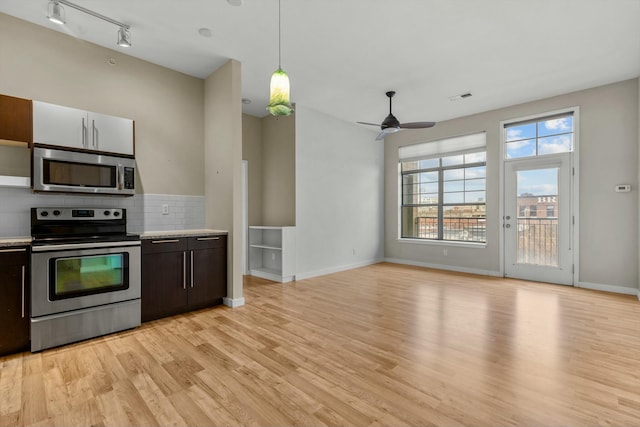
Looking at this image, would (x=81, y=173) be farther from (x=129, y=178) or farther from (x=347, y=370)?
(x=347, y=370)

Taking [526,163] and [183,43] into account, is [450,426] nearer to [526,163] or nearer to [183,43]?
[183,43]

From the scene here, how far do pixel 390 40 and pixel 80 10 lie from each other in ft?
10.5

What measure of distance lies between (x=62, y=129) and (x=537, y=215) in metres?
6.96

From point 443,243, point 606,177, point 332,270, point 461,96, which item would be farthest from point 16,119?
point 606,177

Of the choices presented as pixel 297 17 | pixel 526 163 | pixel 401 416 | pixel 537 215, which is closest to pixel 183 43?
pixel 297 17

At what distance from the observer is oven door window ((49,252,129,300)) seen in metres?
2.71

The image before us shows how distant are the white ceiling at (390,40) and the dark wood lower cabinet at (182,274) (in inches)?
92.6

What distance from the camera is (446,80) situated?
4.55 metres

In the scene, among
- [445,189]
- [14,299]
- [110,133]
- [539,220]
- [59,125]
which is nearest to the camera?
[14,299]

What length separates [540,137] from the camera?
5.38 m

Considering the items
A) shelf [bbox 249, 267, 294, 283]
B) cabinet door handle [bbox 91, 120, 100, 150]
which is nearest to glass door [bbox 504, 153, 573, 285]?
shelf [bbox 249, 267, 294, 283]

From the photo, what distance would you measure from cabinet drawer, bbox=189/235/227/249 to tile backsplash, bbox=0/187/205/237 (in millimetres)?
611

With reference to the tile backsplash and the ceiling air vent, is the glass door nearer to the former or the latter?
the ceiling air vent

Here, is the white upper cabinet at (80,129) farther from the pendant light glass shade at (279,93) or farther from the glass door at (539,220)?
the glass door at (539,220)
